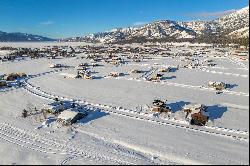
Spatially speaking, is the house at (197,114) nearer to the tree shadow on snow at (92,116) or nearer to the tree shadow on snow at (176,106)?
the tree shadow on snow at (176,106)

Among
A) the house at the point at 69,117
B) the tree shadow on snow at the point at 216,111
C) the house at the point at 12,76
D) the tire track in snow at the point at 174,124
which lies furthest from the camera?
the house at the point at 12,76

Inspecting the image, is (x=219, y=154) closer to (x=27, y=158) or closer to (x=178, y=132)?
(x=178, y=132)

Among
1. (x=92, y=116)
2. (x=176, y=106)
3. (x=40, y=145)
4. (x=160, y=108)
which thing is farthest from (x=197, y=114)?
(x=40, y=145)

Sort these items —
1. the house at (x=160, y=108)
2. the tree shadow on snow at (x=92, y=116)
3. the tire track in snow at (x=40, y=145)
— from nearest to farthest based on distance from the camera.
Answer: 1. the tire track in snow at (x=40, y=145)
2. the tree shadow on snow at (x=92, y=116)
3. the house at (x=160, y=108)

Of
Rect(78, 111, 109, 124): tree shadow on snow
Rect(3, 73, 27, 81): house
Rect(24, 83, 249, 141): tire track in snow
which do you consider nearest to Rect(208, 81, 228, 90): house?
Rect(24, 83, 249, 141): tire track in snow

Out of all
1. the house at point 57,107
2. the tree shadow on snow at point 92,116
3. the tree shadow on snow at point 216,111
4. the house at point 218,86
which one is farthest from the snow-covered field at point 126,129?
the house at point 57,107

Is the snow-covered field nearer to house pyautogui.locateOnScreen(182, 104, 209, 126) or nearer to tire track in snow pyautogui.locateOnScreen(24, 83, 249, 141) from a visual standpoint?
tire track in snow pyautogui.locateOnScreen(24, 83, 249, 141)

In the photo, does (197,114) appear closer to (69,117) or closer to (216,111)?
(216,111)
